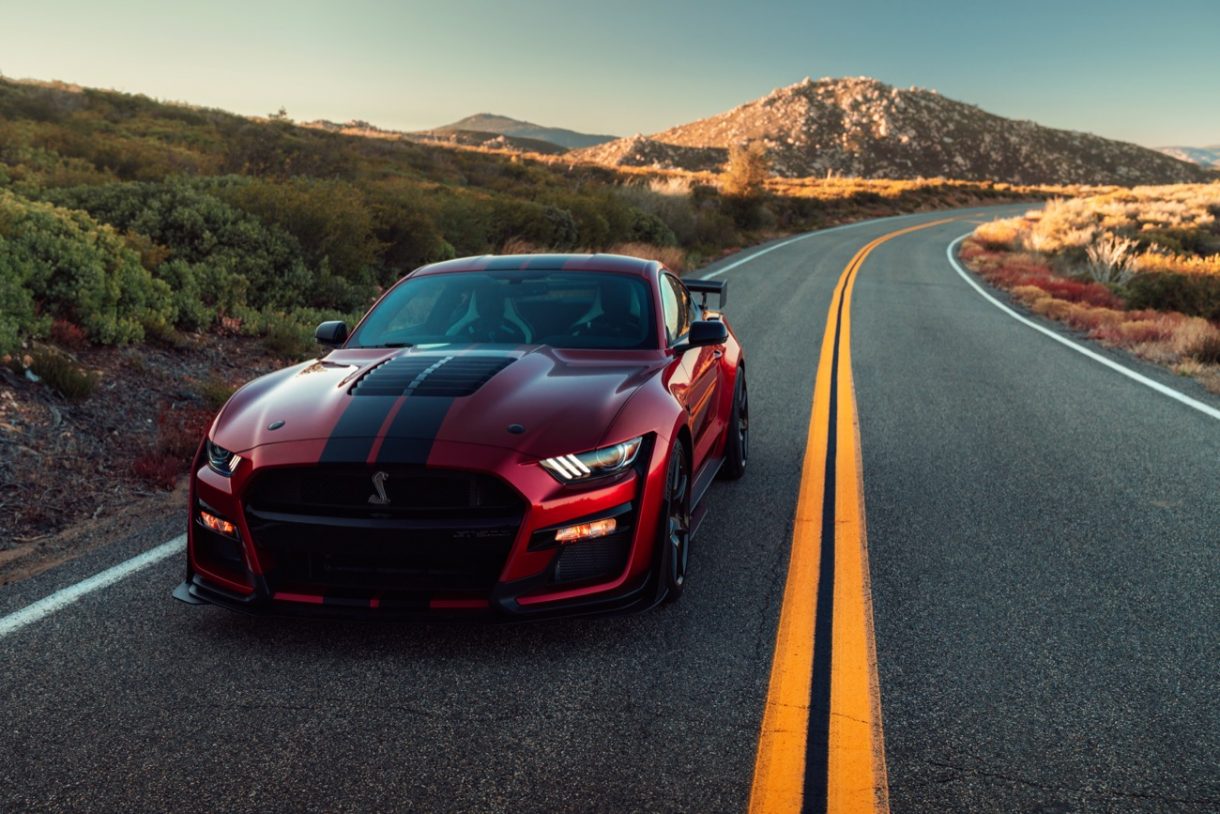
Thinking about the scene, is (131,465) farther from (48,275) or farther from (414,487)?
(414,487)

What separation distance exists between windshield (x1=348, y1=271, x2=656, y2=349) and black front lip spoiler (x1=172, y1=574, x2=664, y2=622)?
1.63 meters

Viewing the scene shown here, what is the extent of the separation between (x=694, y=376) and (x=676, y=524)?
1.17m

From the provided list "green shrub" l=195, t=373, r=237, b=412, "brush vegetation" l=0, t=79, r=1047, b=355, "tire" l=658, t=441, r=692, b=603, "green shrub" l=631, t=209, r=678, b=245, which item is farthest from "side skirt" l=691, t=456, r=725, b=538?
"green shrub" l=631, t=209, r=678, b=245

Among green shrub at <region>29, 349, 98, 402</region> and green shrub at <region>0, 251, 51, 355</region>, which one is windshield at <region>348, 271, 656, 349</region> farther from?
green shrub at <region>0, 251, 51, 355</region>

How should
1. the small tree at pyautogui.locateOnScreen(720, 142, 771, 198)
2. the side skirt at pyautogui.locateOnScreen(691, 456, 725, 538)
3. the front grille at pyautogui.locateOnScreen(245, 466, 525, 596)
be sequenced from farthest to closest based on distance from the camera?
the small tree at pyautogui.locateOnScreen(720, 142, 771, 198) < the side skirt at pyautogui.locateOnScreen(691, 456, 725, 538) < the front grille at pyautogui.locateOnScreen(245, 466, 525, 596)

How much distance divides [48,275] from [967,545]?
24.3 ft

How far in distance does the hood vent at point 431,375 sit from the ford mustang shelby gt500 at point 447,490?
1 cm

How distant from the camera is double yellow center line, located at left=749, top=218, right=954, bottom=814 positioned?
271 centimetres

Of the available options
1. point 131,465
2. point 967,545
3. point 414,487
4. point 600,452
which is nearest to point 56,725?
point 414,487

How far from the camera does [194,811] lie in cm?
260

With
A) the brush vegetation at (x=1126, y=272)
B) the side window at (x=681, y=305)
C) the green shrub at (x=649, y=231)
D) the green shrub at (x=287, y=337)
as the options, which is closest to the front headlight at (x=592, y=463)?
the side window at (x=681, y=305)

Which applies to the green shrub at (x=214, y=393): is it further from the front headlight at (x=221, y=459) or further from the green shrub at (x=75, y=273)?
the front headlight at (x=221, y=459)

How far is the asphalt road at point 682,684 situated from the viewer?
8.96 ft

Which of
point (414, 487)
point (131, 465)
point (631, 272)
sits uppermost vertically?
point (631, 272)
